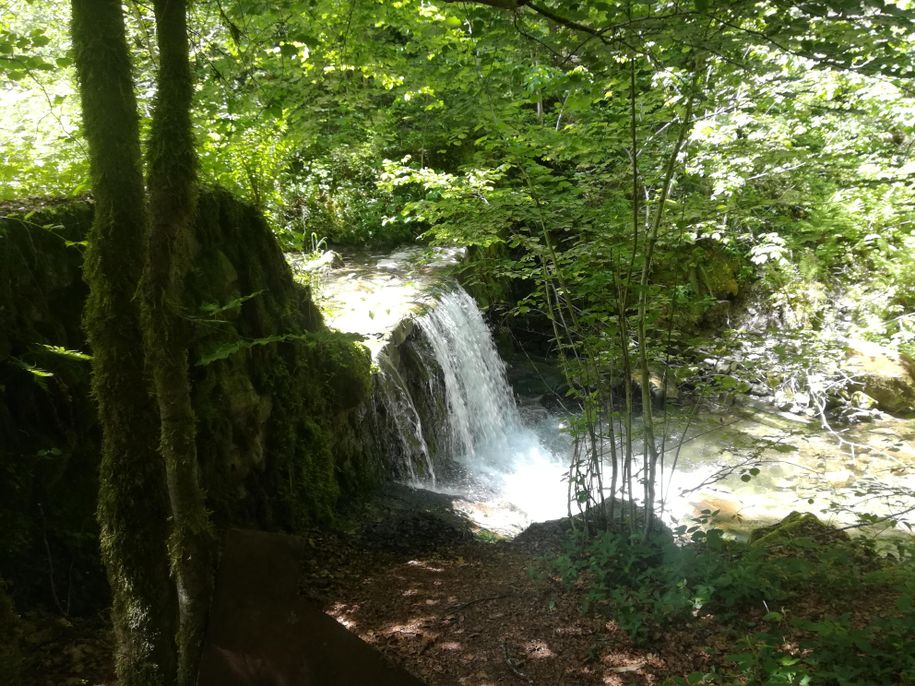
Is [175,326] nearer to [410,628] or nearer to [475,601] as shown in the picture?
[410,628]

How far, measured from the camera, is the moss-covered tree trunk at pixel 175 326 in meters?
2.15

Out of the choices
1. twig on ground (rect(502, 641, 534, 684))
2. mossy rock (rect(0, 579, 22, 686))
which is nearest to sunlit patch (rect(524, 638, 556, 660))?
twig on ground (rect(502, 641, 534, 684))

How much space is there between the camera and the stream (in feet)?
24.7

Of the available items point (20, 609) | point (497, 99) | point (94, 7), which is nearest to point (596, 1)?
point (497, 99)

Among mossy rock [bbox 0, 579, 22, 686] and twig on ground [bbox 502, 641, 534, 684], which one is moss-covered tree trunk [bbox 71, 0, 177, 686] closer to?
mossy rock [bbox 0, 579, 22, 686]

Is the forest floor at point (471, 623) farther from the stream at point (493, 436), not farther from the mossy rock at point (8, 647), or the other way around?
the stream at point (493, 436)

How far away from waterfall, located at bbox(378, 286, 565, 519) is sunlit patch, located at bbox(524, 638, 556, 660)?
3.61 metres

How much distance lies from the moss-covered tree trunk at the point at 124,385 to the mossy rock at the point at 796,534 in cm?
443

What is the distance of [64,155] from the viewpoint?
4.50 m

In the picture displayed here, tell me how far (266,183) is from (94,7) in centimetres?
379

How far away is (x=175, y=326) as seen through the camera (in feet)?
7.09

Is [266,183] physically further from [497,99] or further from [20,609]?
[20,609]

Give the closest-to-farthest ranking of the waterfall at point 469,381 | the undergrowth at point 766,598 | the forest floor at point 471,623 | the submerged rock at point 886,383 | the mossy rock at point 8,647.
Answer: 1. the mossy rock at point 8,647
2. the undergrowth at point 766,598
3. the forest floor at point 471,623
4. the waterfall at point 469,381
5. the submerged rock at point 886,383

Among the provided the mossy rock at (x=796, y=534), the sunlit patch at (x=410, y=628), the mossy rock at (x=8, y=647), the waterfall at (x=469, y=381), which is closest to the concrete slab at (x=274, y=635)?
the mossy rock at (x=8, y=647)
